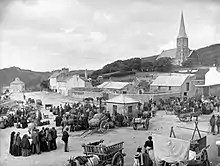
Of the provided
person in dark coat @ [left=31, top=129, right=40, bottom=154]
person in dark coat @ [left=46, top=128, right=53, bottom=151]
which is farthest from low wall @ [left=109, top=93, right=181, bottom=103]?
person in dark coat @ [left=31, top=129, right=40, bottom=154]

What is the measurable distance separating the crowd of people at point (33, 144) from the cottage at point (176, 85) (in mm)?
7410

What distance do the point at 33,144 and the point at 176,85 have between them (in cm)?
838

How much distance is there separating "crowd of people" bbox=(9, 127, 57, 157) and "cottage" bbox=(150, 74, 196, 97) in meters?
7.41

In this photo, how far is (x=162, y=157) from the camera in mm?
3621

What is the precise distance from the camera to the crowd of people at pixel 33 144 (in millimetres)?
4805

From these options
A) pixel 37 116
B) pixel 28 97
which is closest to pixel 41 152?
pixel 37 116

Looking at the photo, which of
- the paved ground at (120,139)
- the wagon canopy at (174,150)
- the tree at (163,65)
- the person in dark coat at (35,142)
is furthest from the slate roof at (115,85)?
the wagon canopy at (174,150)

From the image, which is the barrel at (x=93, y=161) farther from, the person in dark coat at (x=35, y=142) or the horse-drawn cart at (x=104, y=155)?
the person in dark coat at (x=35, y=142)

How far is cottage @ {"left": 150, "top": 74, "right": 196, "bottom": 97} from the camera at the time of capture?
11.9 metres

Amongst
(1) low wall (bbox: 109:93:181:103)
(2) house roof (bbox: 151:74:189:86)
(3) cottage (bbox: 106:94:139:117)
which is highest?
(2) house roof (bbox: 151:74:189:86)

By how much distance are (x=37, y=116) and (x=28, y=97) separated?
432cm

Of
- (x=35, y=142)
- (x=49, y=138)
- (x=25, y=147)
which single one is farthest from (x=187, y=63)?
(x=25, y=147)

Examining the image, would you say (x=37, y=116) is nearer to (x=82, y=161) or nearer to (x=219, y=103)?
(x=82, y=161)

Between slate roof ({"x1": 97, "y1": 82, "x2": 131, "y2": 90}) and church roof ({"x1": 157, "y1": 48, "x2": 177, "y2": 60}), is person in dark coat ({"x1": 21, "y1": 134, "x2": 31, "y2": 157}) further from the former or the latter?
church roof ({"x1": 157, "y1": 48, "x2": 177, "y2": 60})
